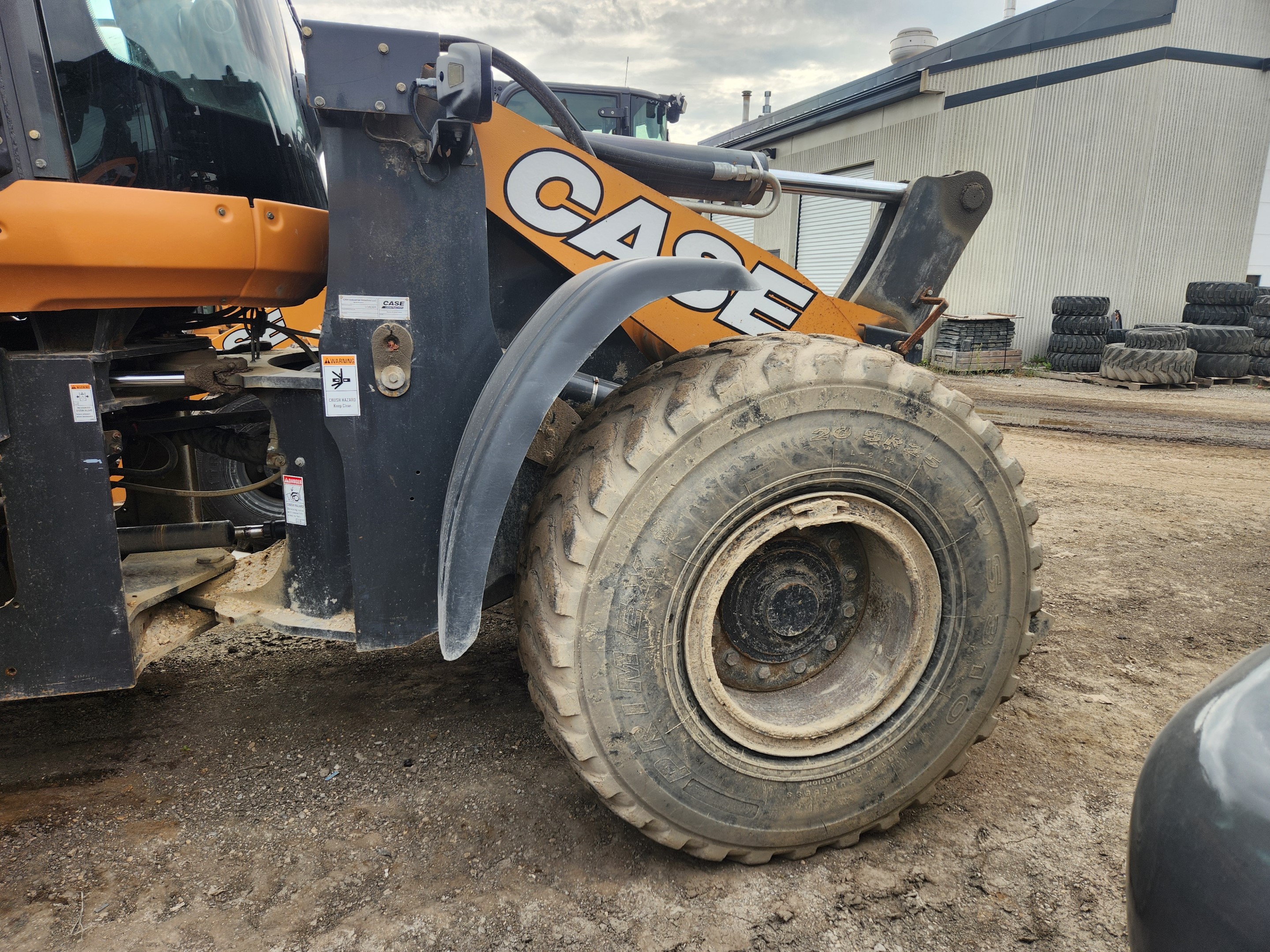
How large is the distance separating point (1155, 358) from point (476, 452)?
1355cm

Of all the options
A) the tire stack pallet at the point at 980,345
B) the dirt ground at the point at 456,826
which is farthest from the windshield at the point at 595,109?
the tire stack pallet at the point at 980,345

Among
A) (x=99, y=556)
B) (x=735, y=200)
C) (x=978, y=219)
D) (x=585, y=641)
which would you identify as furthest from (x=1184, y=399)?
(x=99, y=556)

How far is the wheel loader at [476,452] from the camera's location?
6.20 feet

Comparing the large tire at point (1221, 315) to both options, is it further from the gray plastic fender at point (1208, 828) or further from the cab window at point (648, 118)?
the gray plastic fender at point (1208, 828)

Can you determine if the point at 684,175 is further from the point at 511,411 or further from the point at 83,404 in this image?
the point at 83,404

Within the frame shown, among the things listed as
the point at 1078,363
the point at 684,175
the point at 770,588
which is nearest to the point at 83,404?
the point at 770,588

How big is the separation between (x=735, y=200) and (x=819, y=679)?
1.96m

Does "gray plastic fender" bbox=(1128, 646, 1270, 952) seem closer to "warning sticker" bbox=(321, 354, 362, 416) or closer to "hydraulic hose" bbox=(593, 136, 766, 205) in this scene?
"warning sticker" bbox=(321, 354, 362, 416)

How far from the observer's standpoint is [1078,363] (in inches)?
571

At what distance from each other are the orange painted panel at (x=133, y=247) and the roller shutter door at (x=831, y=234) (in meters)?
17.1

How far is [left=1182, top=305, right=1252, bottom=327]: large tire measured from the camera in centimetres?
1398

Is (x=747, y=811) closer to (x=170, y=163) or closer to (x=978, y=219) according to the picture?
(x=170, y=163)

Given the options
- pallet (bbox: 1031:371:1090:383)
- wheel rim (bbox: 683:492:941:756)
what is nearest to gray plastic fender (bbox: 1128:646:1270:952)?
wheel rim (bbox: 683:492:941:756)

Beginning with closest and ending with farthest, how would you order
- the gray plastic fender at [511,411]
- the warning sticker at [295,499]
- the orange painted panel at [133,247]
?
the orange painted panel at [133,247]
the gray plastic fender at [511,411]
the warning sticker at [295,499]
